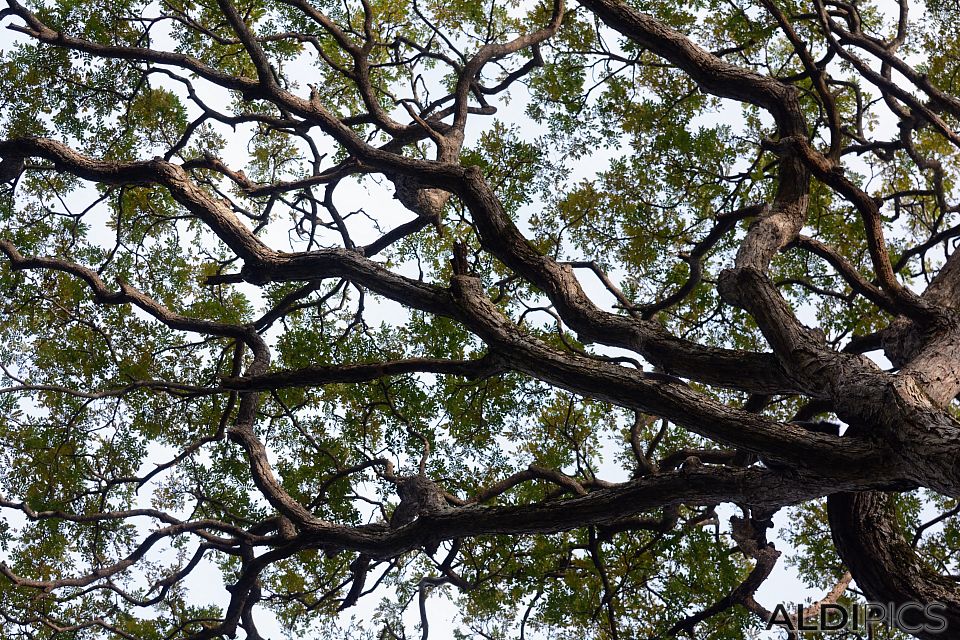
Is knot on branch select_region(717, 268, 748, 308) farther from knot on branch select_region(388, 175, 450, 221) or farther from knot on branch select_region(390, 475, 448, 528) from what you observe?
knot on branch select_region(388, 175, 450, 221)

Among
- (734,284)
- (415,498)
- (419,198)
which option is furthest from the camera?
(419,198)

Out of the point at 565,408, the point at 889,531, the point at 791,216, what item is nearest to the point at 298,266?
the point at 565,408

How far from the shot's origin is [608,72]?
9633 mm

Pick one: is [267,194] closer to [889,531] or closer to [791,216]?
[791,216]

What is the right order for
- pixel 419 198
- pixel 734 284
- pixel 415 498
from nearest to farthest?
pixel 734 284, pixel 415 498, pixel 419 198

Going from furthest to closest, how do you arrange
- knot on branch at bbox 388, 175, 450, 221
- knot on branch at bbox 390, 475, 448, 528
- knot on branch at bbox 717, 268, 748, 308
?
knot on branch at bbox 388, 175, 450, 221 < knot on branch at bbox 390, 475, 448, 528 < knot on branch at bbox 717, 268, 748, 308

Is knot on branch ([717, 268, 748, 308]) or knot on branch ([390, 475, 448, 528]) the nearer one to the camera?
knot on branch ([717, 268, 748, 308])

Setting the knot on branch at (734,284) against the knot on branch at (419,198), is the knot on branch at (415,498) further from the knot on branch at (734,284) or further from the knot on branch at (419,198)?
the knot on branch at (419,198)

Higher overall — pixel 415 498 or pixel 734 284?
pixel 734 284

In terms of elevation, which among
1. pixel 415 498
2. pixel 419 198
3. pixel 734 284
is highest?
pixel 419 198

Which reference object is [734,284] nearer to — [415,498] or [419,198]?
[415,498]

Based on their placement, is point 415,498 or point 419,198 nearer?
point 415,498

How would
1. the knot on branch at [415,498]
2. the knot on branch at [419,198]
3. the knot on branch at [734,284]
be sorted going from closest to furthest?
the knot on branch at [734,284] < the knot on branch at [415,498] < the knot on branch at [419,198]

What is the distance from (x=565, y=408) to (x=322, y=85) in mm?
5658
